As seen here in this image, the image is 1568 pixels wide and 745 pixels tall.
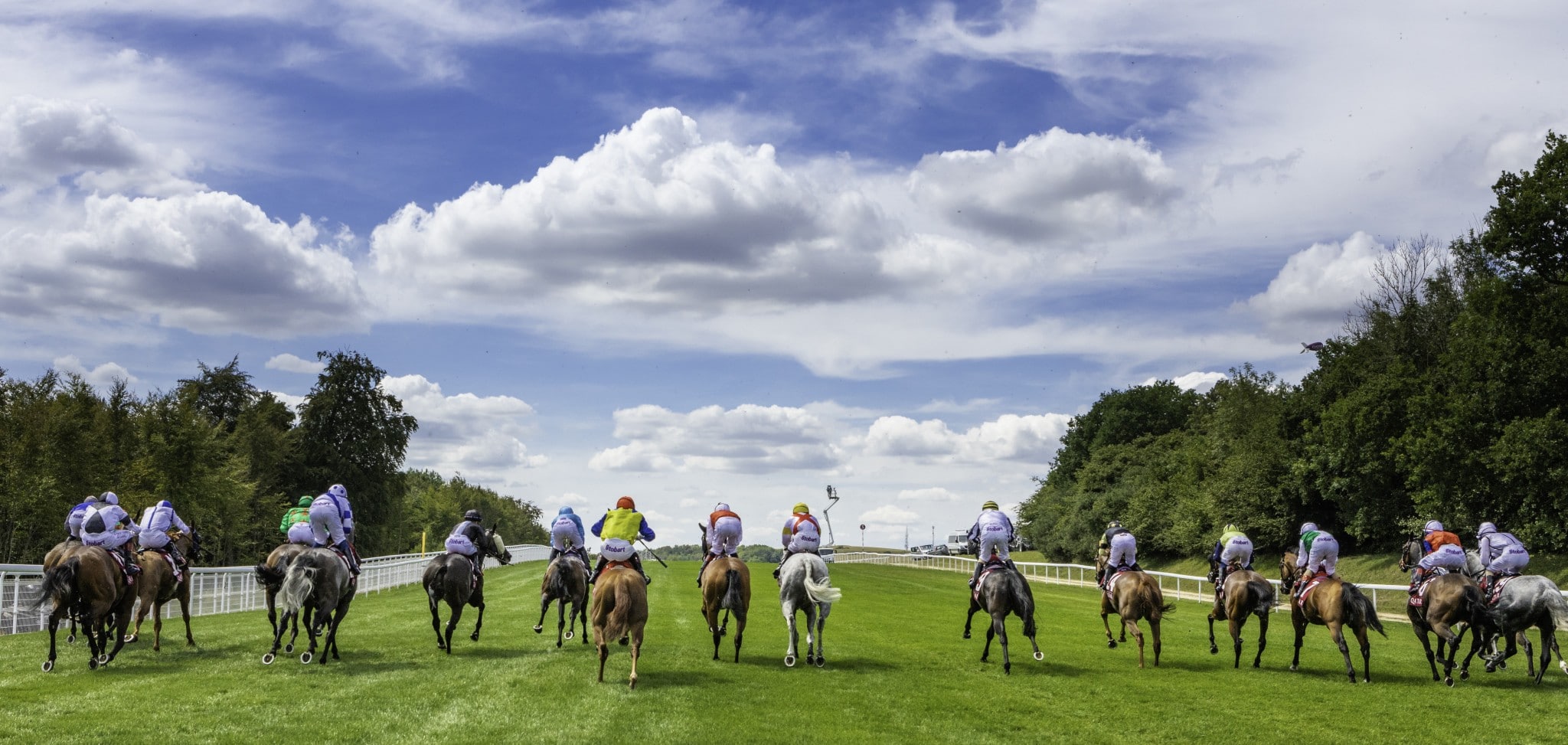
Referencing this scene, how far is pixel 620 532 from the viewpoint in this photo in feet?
A: 52.2

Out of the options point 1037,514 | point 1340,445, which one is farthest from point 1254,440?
point 1037,514

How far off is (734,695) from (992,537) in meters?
5.46

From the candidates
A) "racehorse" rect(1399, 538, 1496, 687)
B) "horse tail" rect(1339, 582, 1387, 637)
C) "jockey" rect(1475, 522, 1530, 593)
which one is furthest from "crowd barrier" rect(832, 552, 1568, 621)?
"horse tail" rect(1339, 582, 1387, 637)

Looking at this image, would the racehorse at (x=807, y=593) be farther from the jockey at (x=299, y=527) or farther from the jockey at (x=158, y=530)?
the jockey at (x=158, y=530)

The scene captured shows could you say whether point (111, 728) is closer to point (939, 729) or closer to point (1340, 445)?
point (939, 729)

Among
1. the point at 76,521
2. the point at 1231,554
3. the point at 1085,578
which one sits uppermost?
the point at 76,521

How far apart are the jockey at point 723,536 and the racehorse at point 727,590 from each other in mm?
228

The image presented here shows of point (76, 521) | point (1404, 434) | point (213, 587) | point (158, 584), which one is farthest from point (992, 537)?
point (1404, 434)

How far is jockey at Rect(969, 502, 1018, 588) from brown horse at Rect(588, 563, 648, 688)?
17.7 feet

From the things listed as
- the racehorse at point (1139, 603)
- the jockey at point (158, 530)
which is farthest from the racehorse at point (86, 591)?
the racehorse at point (1139, 603)

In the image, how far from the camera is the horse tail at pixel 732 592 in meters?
16.8

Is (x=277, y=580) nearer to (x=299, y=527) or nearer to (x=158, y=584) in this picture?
(x=299, y=527)

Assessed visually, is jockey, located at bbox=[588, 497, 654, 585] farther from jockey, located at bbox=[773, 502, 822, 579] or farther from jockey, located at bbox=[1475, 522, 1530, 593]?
jockey, located at bbox=[1475, 522, 1530, 593]

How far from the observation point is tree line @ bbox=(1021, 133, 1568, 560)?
35.6 meters
